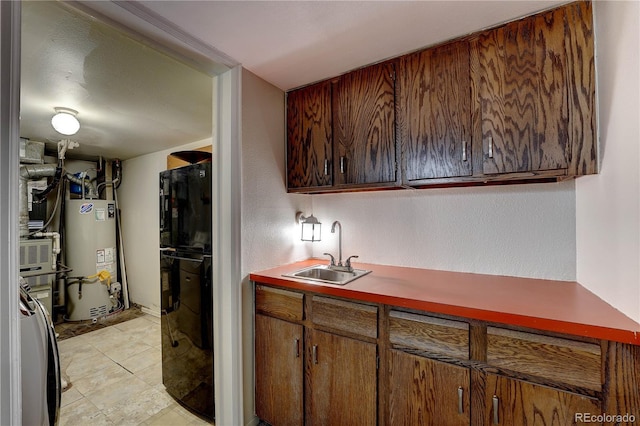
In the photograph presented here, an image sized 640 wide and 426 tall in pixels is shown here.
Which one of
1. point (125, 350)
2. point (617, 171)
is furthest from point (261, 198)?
point (125, 350)

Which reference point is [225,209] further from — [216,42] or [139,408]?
[139,408]

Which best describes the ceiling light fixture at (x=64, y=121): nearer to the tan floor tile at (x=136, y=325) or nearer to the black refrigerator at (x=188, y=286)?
the black refrigerator at (x=188, y=286)

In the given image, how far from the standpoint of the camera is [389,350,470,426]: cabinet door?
43.6 inches

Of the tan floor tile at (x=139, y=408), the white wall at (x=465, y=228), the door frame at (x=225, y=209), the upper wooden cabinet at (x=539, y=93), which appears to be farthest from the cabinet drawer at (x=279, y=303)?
the upper wooden cabinet at (x=539, y=93)

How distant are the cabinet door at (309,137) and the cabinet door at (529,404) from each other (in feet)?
4.34

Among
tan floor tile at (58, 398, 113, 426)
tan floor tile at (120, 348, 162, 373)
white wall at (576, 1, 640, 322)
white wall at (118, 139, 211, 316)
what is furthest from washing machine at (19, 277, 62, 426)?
white wall at (118, 139, 211, 316)

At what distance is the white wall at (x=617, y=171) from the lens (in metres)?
0.90

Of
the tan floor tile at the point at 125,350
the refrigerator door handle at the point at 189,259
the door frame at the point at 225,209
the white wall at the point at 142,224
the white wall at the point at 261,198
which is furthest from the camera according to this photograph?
the white wall at the point at 142,224

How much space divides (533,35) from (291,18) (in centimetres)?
111

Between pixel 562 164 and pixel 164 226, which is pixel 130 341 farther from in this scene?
pixel 562 164

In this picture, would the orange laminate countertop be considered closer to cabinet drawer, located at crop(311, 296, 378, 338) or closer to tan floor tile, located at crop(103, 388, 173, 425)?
cabinet drawer, located at crop(311, 296, 378, 338)

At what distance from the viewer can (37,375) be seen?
1.16m

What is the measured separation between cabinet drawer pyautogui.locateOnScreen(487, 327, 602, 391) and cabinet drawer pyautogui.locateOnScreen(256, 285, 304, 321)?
91 cm

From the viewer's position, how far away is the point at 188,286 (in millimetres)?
1873
